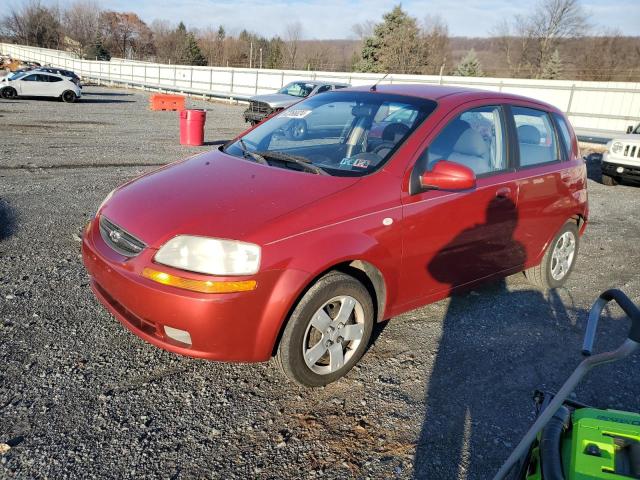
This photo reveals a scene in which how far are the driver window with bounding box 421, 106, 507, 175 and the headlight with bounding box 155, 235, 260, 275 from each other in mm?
1406

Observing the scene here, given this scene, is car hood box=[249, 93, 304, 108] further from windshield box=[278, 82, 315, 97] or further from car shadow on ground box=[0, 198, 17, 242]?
car shadow on ground box=[0, 198, 17, 242]

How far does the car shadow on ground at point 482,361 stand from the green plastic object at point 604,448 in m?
1.05

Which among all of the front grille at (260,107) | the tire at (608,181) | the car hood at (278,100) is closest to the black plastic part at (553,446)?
the tire at (608,181)

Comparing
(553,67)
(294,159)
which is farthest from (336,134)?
(553,67)

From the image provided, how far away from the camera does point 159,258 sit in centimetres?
264

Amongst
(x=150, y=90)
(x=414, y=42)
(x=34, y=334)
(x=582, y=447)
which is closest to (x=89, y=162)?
(x=34, y=334)

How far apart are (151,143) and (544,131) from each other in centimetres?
1057

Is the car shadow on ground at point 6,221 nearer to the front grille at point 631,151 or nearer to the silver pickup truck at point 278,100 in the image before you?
the silver pickup truck at point 278,100

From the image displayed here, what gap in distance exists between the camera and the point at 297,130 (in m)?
3.95

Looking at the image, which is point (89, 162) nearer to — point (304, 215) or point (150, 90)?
point (304, 215)

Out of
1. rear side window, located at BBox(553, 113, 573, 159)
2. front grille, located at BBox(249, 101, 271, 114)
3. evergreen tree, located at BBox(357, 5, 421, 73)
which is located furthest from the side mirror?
evergreen tree, located at BBox(357, 5, 421, 73)

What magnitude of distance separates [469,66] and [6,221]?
48.4 meters

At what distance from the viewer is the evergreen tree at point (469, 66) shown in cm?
4516

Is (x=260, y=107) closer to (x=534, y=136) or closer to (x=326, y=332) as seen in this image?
(x=534, y=136)
